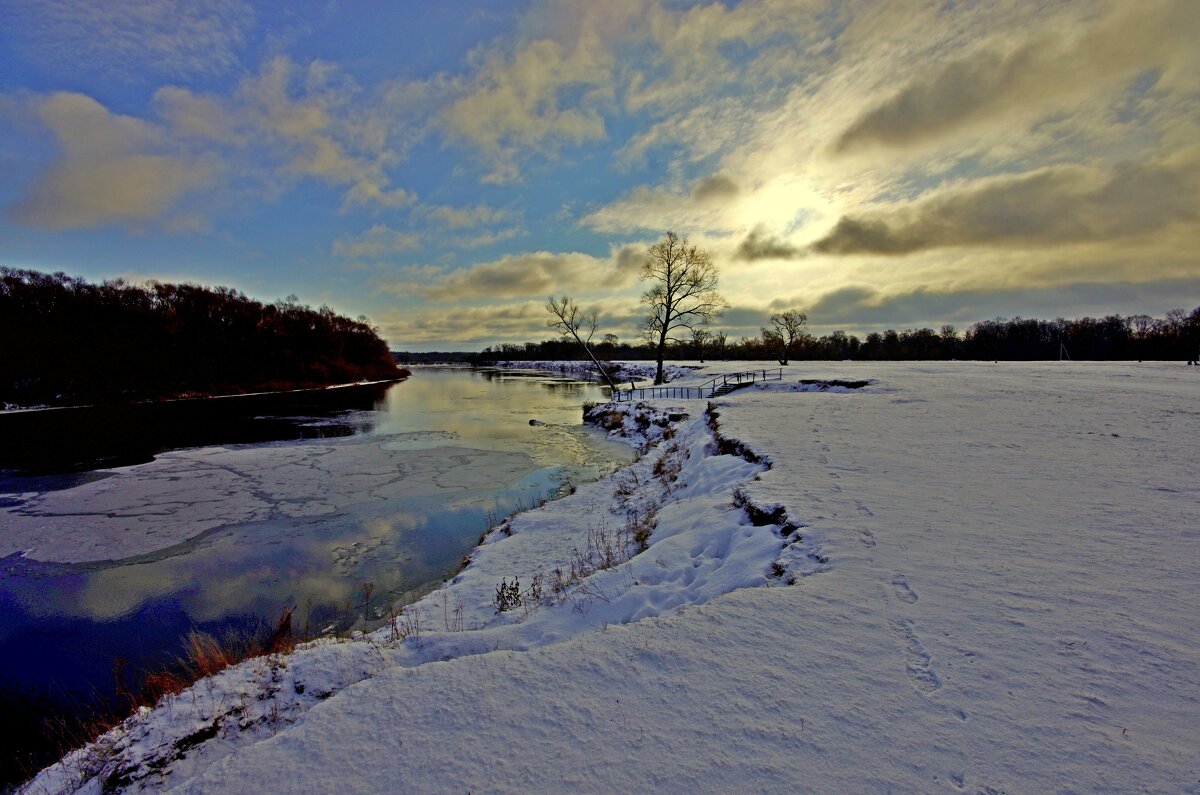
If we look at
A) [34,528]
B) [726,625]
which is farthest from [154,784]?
[34,528]

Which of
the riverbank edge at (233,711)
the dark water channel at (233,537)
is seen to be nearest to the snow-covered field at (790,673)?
the riverbank edge at (233,711)

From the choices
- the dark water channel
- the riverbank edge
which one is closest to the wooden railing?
the dark water channel

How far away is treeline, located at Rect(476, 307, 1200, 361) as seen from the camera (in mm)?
72938

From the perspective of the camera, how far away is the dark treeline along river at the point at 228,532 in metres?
6.84

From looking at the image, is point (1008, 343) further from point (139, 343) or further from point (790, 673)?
point (139, 343)

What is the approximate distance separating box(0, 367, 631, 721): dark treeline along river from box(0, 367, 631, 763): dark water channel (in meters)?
0.04

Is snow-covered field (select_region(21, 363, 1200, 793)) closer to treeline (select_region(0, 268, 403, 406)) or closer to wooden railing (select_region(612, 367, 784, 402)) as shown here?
wooden railing (select_region(612, 367, 784, 402))

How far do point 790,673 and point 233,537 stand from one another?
11881 mm

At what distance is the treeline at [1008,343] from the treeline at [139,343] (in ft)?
133

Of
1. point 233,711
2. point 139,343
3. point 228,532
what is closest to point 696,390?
point 228,532

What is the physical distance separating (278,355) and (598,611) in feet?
236

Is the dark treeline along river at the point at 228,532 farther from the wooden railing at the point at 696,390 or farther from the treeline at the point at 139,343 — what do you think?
the treeline at the point at 139,343

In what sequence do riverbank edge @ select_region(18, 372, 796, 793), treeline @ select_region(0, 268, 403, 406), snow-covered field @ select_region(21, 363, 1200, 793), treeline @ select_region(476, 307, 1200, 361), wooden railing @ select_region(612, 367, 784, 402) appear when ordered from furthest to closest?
treeline @ select_region(476, 307, 1200, 361) < treeline @ select_region(0, 268, 403, 406) < wooden railing @ select_region(612, 367, 784, 402) < riverbank edge @ select_region(18, 372, 796, 793) < snow-covered field @ select_region(21, 363, 1200, 793)

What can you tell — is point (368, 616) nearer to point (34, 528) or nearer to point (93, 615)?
point (93, 615)
